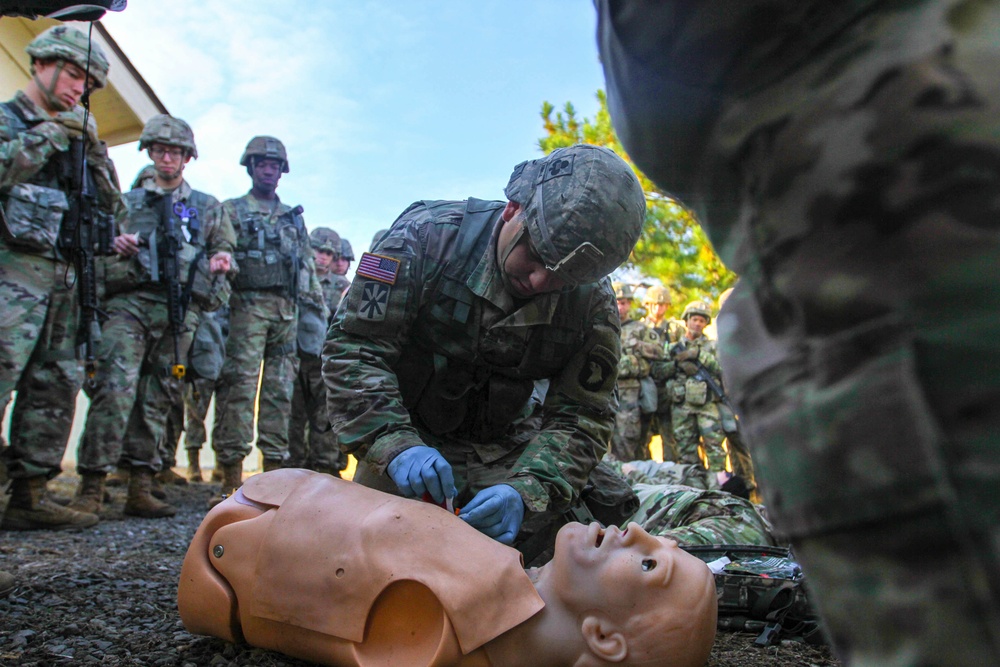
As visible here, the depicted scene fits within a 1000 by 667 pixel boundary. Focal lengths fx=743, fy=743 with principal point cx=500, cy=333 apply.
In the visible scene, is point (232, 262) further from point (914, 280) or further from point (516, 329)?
point (914, 280)

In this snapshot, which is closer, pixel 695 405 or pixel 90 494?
pixel 90 494

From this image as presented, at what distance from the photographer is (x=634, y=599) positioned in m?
1.74

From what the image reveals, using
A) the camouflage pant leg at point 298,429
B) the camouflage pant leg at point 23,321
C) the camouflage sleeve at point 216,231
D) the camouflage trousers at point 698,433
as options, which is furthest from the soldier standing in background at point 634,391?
the camouflage pant leg at point 23,321

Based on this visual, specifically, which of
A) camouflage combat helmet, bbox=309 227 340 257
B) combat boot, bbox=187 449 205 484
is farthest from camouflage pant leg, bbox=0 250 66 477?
camouflage combat helmet, bbox=309 227 340 257

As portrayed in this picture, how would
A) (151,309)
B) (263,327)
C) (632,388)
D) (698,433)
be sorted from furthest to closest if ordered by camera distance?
(632,388) → (698,433) → (263,327) → (151,309)

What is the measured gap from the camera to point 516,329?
2713 mm

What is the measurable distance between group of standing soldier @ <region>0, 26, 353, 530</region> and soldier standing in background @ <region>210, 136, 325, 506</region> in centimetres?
1

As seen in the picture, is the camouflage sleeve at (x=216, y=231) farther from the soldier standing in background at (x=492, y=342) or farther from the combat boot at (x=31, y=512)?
the soldier standing in background at (x=492, y=342)

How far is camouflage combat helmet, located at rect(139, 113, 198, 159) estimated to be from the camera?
16.5 ft

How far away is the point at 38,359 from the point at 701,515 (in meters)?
3.47

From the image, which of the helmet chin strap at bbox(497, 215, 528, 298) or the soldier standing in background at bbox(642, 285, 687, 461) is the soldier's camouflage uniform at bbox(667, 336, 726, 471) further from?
the helmet chin strap at bbox(497, 215, 528, 298)

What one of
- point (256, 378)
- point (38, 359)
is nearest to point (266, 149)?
point (256, 378)

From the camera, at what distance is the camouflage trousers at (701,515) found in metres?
3.29

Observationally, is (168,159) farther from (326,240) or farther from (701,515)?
(326,240)
